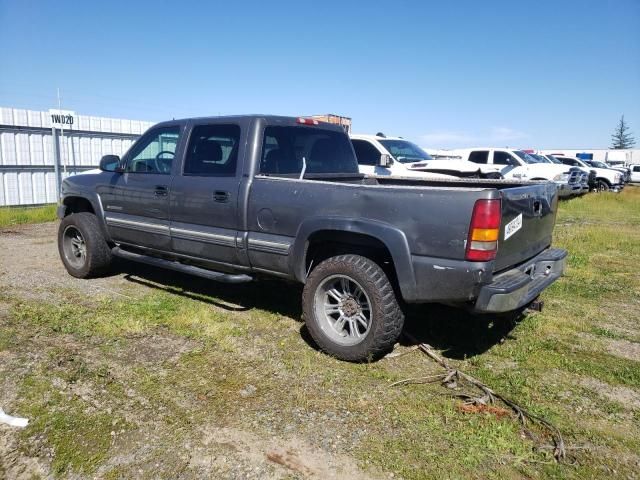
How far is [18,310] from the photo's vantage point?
4.74 m

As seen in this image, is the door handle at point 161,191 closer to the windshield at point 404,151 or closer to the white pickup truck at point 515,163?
the windshield at point 404,151

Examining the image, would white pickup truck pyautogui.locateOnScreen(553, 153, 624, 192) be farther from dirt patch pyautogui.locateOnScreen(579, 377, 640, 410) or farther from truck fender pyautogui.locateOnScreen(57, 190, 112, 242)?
truck fender pyautogui.locateOnScreen(57, 190, 112, 242)

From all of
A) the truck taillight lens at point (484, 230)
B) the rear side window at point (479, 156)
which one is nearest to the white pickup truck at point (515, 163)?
the rear side window at point (479, 156)

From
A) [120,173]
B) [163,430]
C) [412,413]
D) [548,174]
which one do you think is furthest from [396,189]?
Result: [548,174]

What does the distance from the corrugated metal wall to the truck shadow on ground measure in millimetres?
8791

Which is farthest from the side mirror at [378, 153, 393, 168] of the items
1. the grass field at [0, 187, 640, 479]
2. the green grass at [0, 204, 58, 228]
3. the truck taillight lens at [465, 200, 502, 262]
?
the green grass at [0, 204, 58, 228]

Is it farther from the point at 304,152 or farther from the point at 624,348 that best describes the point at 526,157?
the point at 304,152

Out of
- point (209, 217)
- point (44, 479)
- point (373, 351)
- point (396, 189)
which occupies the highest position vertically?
point (396, 189)

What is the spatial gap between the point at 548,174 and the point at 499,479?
15424 mm

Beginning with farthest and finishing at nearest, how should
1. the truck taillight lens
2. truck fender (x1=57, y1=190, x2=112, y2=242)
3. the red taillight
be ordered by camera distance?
truck fender (x1=57, y1=190, x2=112, y2=242), the red taillight, the truck taillight lens

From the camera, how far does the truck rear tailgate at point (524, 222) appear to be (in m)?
3.36

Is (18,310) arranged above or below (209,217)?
below

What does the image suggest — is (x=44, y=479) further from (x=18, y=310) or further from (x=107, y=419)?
(x=18, y=310)

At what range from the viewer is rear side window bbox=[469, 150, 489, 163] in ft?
53.1
